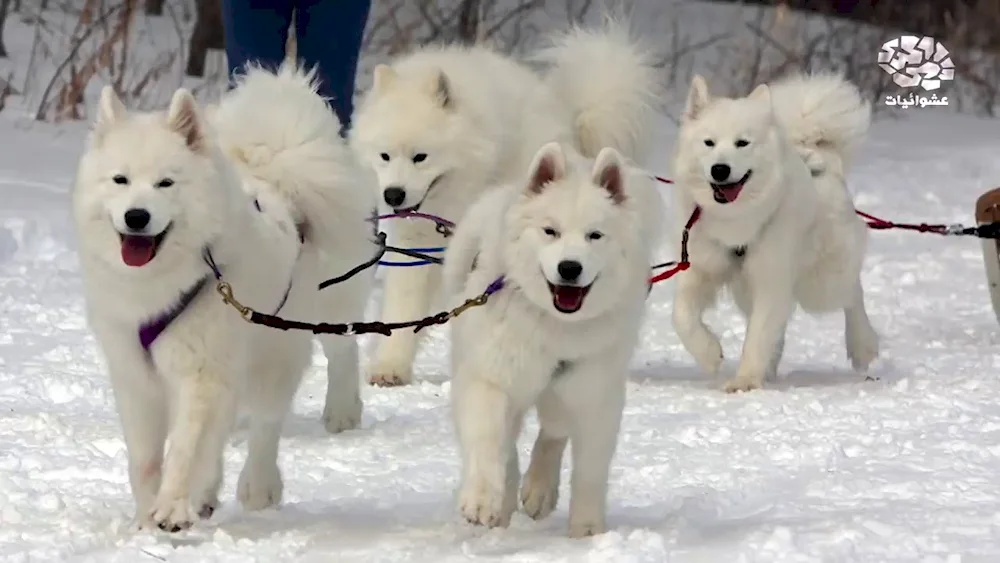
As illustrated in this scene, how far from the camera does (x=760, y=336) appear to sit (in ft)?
18.4

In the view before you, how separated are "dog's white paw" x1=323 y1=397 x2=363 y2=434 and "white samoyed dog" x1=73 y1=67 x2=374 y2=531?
4.26 feet

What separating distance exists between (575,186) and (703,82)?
2.44 metres

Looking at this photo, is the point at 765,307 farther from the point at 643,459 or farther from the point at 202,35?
the point at 202,35

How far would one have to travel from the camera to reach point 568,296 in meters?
3.24

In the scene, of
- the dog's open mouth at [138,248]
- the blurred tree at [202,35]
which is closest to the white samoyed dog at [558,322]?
the dog's open mouth at [138,248]

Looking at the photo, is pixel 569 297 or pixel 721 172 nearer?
pixel 569 297

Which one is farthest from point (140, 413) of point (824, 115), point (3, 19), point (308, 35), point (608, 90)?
point (3, 19)

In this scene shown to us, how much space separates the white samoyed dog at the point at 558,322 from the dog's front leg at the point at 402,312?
7.25 ft

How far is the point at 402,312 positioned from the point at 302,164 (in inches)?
80.7

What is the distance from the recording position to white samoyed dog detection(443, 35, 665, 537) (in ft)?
10.6

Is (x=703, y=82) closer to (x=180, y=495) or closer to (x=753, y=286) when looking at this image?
(x=753, y=286)

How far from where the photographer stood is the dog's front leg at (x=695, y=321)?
567 cm

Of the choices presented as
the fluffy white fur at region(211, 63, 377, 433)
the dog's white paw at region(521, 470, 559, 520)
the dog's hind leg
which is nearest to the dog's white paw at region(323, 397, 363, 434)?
the fluffy white fur at region(211, 63, 377, 433)

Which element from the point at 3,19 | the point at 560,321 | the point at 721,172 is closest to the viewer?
the point at 560,321
